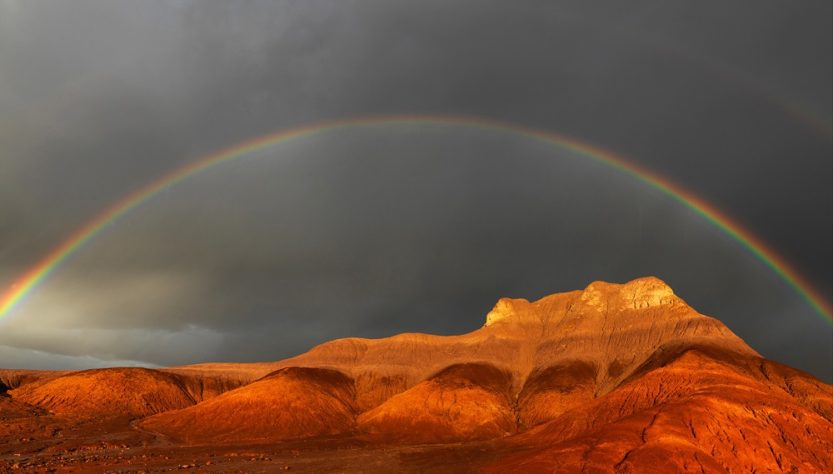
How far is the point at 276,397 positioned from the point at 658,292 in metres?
106

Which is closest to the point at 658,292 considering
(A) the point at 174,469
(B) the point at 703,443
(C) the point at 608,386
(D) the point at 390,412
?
(C) the point at 608,386

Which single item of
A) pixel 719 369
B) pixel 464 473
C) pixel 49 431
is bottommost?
pixel 464 473

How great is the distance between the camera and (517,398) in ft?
398

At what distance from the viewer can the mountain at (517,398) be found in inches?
2083

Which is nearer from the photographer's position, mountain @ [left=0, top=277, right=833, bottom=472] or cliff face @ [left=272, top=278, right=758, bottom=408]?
mountain @ [left=0, top=277, right=833, bottom=472]

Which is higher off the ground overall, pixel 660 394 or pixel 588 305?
pixel 588 305

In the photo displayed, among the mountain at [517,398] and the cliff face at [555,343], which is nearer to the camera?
the mountain at [517,398]

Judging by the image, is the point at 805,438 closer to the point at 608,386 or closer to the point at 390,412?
the point at 608,386

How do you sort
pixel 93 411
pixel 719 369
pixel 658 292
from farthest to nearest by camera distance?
pixel 658 292 → pixel 93 411 → pixel 719 369

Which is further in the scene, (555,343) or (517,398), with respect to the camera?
(555,343)

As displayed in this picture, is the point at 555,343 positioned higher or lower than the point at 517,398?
higher

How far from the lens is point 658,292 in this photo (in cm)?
14825

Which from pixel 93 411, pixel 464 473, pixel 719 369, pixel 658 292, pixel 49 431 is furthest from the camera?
pixel 658 292

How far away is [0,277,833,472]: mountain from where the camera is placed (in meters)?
52.9
